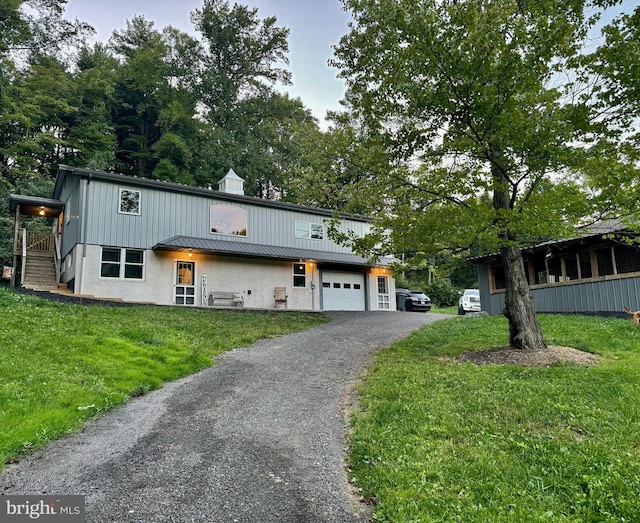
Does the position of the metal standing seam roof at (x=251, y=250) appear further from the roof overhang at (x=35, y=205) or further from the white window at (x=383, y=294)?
the roof overhang at (x=35, y=205)

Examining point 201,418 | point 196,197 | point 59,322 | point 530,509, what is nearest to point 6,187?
point 196,197

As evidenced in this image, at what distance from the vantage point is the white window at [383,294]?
23.0m

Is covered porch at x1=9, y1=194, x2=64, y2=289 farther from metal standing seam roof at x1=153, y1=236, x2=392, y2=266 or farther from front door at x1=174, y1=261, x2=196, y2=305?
metal standing seam roof at x1=153, y1=236, x2=392, y2=266

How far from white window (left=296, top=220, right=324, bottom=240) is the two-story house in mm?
51

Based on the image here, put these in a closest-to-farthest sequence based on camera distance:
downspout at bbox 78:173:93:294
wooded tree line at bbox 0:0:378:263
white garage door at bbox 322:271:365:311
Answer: downspout at bbox 78:173:93:294
white garage door at bbox 322:271:365:311
wooded tree line at bbox 0:0:378:263

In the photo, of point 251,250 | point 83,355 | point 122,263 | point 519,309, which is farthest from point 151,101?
point 519,309

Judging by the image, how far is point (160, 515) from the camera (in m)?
3.18

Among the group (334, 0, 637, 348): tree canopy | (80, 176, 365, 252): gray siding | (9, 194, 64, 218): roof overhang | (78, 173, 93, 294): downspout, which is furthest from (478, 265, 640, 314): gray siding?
(9, 194, 64, 218): roof overhang

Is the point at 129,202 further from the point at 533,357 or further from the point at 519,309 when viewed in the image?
the point at 533,357

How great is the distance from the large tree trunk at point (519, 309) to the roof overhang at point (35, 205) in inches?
750

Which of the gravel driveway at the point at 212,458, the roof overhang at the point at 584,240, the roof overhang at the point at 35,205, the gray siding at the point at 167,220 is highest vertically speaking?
the roof overhang at the point at 35,205

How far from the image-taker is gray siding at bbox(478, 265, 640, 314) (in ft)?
44.7

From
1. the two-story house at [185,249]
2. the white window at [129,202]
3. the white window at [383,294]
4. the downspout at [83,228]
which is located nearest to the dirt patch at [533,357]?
the two-story house at [185,249]

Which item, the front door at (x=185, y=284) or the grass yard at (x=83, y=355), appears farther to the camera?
the front door at (x=185, y=284)
